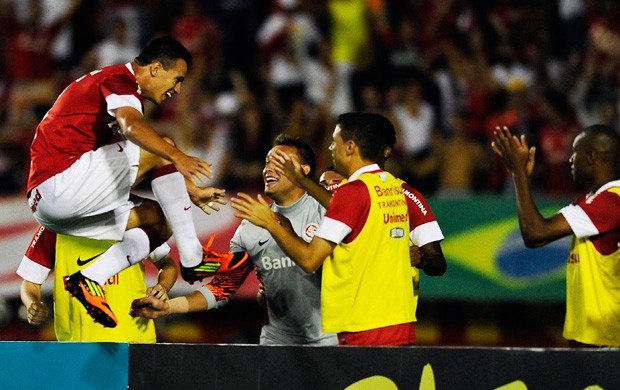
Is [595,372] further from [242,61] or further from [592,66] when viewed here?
[242,61]

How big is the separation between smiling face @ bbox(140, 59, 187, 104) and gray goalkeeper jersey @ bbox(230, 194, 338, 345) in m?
0.90

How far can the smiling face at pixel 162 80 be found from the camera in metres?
6.03

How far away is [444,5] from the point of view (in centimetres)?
1253

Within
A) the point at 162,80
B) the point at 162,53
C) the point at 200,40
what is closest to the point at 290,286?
the point at 162,80

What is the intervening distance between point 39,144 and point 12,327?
556cm

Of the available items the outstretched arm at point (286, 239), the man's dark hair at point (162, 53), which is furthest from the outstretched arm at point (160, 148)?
the man's dark hair at point (162, 53)

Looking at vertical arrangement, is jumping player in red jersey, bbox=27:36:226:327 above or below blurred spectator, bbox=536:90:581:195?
below

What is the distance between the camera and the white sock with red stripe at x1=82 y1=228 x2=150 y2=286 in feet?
20.0

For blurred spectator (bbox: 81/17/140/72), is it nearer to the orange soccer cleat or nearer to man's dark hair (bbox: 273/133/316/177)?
man's dark hair (bbox: 273/133/316/177)

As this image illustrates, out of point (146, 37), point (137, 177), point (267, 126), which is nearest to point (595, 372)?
point (137, 177)

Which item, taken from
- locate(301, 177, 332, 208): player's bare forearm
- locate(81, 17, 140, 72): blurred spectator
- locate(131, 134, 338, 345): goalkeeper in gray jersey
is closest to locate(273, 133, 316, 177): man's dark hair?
locate(131, 134, 338, 345): goalkeeper in gray jersey

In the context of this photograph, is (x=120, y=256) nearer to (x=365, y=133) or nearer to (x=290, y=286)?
(x=290, y=286)

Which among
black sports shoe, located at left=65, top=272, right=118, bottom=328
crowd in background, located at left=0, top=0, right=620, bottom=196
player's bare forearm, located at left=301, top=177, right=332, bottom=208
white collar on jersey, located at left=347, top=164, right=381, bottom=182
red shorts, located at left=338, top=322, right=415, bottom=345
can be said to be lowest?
red shorts, located at left=338, top=322, right=415, bottom=345

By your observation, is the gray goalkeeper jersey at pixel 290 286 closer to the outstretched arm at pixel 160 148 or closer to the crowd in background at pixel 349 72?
the outstretched arm at pixel 160 148
